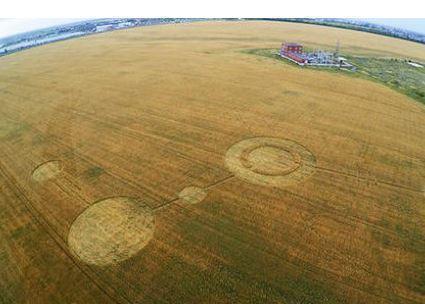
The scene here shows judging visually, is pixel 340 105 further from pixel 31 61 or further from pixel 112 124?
pixel 31 61

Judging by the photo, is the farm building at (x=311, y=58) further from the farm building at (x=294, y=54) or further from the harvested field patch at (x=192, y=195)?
the harvested field patch at (x=192, y=195)

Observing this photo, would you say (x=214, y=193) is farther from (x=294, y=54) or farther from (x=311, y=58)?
(x=294, y=54)

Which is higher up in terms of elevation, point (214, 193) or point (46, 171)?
point (46, 171)

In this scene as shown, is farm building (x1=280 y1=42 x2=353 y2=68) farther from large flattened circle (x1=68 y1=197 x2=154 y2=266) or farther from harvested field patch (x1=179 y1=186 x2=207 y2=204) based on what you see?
large flattened circle (x1=68 y1=197 x2=154 y2=266)

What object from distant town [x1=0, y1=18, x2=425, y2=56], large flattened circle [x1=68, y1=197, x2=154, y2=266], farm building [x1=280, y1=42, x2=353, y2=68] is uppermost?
distant town [x1=0, y1=18, x2=425, y2=56]

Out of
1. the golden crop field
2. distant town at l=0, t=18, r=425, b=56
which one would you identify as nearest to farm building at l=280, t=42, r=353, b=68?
the golden crop field

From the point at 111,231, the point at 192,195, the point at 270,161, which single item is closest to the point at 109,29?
the point at 270,161

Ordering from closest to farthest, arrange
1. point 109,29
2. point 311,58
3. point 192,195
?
1. point 192,195
2. point 311,58
3. point 109,29
